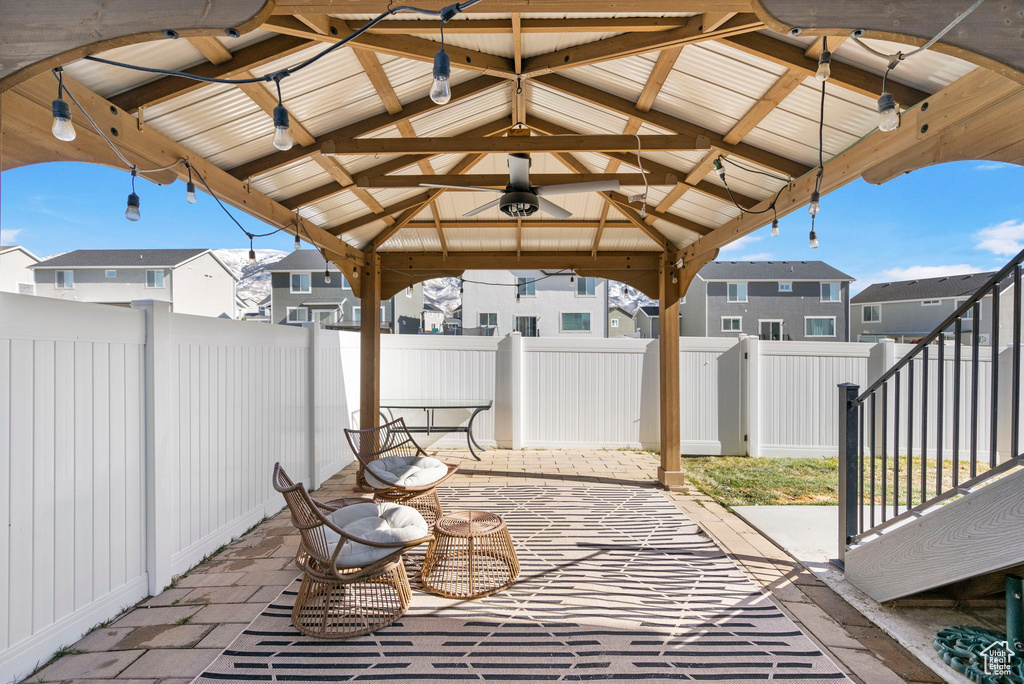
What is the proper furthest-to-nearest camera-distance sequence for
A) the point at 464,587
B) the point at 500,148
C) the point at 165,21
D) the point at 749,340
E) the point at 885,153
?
the point at 749,340 → the point at 500,148 → the point at 464,587 → the point at 885,153 → the point at 165,21

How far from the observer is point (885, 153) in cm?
264

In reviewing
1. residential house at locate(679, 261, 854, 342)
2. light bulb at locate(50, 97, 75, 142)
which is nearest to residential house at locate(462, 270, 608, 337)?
residential house at locate(679, 261, 854, 342)

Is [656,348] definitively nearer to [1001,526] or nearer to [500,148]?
A: [500,148]

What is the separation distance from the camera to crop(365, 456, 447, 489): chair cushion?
4.01 m

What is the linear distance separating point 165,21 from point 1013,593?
412cm

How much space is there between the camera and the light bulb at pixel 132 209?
2704mm

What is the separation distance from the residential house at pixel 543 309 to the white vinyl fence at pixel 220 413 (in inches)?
443

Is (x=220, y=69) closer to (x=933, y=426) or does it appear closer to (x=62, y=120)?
(x=62, y=120)

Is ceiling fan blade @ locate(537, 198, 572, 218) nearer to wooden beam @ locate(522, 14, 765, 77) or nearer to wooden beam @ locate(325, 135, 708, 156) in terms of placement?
wooden beam @ locate(325, 135, 708, 156)

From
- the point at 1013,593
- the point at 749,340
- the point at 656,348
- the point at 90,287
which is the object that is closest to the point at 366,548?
the point at 1013,593

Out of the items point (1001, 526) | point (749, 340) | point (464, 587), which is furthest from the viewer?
point (749, 340)

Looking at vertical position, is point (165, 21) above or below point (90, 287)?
below

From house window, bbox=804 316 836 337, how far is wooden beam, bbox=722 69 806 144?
69.5 feet

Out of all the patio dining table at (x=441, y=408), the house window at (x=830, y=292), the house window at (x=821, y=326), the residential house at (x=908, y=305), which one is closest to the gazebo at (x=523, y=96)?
the patio dining table at (x=441, y=408)
